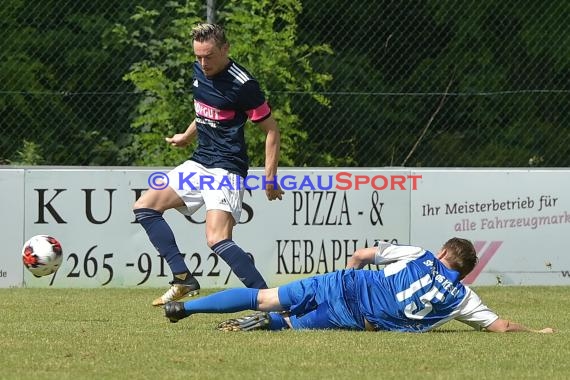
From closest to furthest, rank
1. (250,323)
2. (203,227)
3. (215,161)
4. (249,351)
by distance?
1. (249,351)
2. (250,323)
3. (215,161)
4. (203,227)

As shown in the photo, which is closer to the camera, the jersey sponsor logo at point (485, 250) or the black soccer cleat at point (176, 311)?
the black soccer cleat at point (176, 311)

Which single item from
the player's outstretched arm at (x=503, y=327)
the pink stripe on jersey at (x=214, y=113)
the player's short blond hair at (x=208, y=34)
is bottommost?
the player's outstretched arm at (x=503, y=327)

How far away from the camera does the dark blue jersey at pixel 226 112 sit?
8891 millimetres

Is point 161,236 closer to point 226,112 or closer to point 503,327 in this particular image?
point 226,112

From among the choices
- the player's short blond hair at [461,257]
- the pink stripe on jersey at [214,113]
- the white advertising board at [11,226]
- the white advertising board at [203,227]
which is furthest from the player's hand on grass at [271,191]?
the white advertising board at [11,226]

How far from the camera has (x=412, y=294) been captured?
7.74m

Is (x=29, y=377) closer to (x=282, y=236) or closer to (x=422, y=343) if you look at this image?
(x=422, y=343)

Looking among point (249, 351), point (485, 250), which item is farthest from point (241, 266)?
point (485, 250)

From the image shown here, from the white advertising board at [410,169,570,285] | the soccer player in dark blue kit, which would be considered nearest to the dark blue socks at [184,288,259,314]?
the soccer player in dark blue kit

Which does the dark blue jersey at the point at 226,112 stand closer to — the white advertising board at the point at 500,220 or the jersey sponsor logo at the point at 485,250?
the white advertising board at the point at 500,220

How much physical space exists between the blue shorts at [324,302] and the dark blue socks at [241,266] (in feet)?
1.78

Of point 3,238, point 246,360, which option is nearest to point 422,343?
point 246,360

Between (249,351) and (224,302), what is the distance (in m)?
0.86

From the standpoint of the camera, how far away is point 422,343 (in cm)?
735
